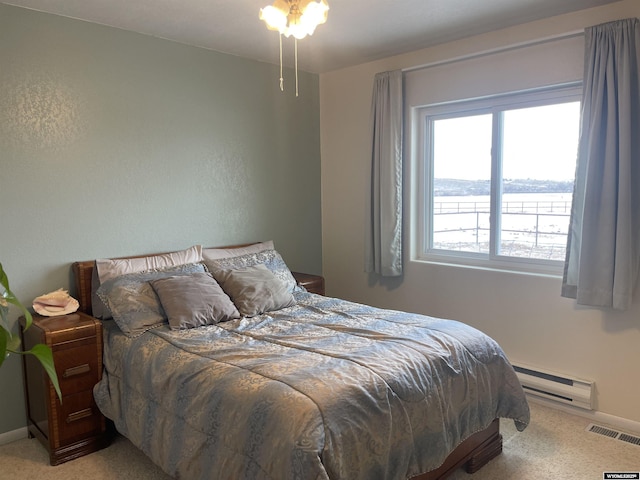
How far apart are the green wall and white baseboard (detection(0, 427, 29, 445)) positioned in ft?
0.13

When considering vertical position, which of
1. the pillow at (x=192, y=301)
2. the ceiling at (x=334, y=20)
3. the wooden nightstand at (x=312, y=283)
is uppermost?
the ceiling at (x=334, y=20)

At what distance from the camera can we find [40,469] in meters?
2.53

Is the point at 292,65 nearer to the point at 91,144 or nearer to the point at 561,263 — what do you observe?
the point at 91,144

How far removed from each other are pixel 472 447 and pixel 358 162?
247 centimetres

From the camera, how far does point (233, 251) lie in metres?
3.66

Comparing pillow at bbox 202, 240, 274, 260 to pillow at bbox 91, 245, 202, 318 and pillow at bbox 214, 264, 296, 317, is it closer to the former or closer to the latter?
pillow at bbox 91, 245, 202, 318

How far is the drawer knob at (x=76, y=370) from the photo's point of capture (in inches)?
101

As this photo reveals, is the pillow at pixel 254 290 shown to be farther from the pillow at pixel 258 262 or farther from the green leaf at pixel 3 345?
the green leaf at pixel 3 345

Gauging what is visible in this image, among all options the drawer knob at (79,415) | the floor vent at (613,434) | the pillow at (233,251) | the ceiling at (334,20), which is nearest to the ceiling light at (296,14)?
the ceiling at (334,20)

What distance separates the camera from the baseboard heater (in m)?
3.00

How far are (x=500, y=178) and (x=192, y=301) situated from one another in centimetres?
228

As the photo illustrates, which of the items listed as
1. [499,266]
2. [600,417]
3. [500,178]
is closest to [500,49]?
[500,178]

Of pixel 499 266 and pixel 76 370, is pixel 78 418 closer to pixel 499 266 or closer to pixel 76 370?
pixel 76 370

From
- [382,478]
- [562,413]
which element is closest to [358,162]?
[562,413]
